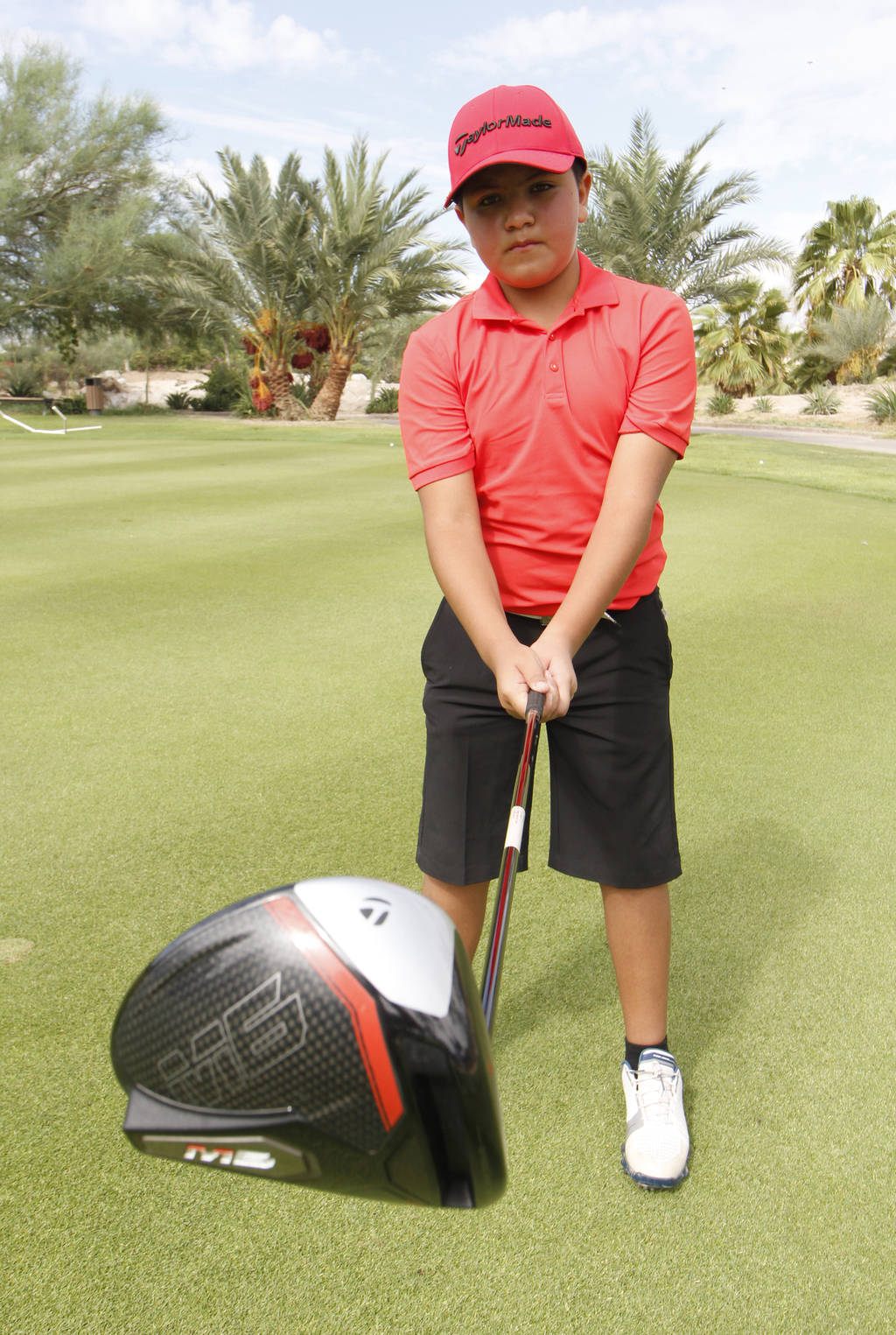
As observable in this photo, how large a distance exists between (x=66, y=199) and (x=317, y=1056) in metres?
35.0

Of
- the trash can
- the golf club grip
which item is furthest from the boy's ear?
the trash can

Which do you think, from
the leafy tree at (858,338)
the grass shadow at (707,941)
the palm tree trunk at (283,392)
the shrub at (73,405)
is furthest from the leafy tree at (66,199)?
the grass shadow at (707,941)

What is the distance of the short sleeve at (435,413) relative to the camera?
6.21 ft

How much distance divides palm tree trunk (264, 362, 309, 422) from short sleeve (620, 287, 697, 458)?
26.1 m

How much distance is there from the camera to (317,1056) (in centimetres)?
90

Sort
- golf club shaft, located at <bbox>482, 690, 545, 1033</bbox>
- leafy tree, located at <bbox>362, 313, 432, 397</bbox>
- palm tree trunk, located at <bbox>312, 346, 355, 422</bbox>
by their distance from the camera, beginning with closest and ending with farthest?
1. golf club shaft, located at <bbox>482, 690, 545, 1033</bbox>
2. palm tree trunk, located at <bbox>312, 346, 355, 422</bbox>
3. leafy tree, located at <bbox>362, 313, 432, 397</bbox>

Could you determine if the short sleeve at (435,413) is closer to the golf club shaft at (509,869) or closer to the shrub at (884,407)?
the golf club shaft at (509,869)

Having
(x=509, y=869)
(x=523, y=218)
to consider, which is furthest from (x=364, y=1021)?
(x=523, y=218)

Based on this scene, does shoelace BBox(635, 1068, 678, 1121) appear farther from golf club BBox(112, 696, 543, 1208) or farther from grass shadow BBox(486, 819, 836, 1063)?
golf club BBox(112, 696, 543, 1208)

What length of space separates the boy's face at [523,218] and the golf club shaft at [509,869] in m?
0.79

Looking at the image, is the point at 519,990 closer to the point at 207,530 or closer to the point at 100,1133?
the point at 100,1133

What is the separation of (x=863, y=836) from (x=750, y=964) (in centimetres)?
96

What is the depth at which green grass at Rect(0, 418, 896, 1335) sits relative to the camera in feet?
5.29

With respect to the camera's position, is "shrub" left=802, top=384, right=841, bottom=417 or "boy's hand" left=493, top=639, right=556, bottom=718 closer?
"boy's hand" left=493, top=639, right=556, bottom=718
